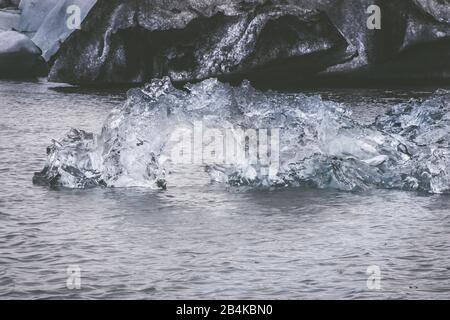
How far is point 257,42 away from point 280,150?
10.8m

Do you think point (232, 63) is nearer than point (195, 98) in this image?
No

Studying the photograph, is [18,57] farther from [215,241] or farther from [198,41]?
[215,241]

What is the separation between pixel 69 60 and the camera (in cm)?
2177

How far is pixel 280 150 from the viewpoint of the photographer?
10188mm

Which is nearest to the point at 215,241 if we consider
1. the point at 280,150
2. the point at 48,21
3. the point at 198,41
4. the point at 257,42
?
the point at 280,150

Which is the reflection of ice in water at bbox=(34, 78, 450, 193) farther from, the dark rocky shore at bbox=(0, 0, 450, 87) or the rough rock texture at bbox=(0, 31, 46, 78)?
the rough rock texture at bbox=(0, 31, 46, 78)

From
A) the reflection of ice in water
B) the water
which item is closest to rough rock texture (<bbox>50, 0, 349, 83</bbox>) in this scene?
the reflection of ice in water

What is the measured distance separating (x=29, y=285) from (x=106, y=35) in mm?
15094

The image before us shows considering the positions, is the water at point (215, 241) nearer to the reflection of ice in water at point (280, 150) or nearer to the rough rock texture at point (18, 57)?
the reflection of ice in water at point (280, 150)

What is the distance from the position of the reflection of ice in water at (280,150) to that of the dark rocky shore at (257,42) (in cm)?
974

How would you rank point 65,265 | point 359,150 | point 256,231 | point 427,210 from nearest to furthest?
1. point 65,265
2. point 256,231
3. point 427,210
4. point 359,150
